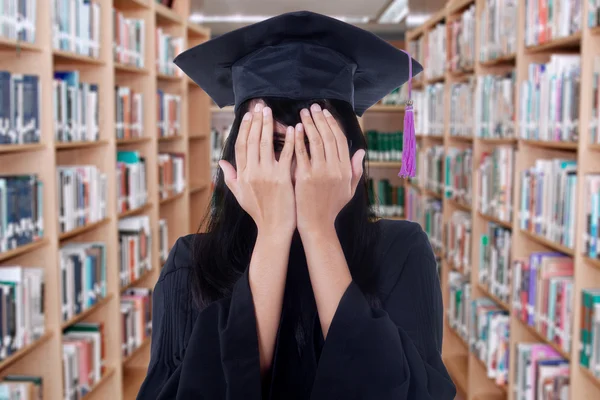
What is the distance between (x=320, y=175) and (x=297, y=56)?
0.32 metres

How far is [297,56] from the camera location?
1.35 meters

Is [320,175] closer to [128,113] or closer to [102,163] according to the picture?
[102,163]

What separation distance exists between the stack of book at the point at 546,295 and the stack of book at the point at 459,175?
3.07 ft

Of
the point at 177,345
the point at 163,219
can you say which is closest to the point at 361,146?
the point at 177,345

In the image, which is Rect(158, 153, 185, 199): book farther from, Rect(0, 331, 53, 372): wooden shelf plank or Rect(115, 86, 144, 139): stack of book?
Rect(0, 331, 53, 372): wooden shelf plank

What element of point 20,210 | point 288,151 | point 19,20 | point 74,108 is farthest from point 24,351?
point 288,151

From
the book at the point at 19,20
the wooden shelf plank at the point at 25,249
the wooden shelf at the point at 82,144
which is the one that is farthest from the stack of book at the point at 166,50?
the wooden shelf plank at the point at 25,249

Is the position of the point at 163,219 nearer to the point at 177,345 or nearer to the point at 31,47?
the point at 31,47

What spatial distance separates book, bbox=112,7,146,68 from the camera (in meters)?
3.79

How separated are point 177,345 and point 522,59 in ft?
8.05

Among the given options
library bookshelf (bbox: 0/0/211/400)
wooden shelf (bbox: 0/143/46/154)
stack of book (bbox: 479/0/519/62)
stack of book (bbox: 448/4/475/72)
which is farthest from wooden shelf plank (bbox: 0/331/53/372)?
stack of book (bbox: 448/4/475/72)

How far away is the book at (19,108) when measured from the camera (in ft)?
8.42

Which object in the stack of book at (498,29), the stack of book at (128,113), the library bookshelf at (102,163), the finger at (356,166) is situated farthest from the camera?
the stack of book at (128,113)

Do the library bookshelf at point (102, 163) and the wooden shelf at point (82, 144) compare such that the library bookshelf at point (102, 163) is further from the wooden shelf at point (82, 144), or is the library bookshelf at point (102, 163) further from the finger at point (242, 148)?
the finger at point (242, 148)
